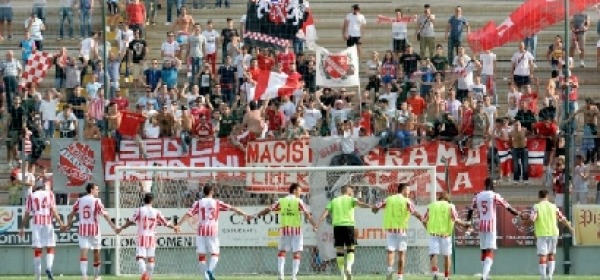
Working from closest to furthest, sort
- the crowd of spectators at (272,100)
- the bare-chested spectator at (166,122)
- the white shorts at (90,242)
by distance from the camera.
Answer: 1. the white shorts at (90,242)
2. the crowd of spectators at (272,100)
3. the bare-chested spectator at (166,122)

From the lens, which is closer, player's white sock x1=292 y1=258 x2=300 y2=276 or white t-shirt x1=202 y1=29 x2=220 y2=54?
player's white sock x1=292 y1=258 x2=300 y2=276

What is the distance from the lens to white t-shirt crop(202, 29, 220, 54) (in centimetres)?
4356

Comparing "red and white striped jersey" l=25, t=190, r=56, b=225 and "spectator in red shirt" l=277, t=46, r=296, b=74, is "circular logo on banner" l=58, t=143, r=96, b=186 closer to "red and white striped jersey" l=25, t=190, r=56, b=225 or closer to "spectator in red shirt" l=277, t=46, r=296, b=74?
"red and white striped jersey" l=25, t=190, r=56, b=225

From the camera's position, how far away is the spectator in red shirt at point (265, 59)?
42094mm

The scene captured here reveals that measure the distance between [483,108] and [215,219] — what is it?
8149 millimetres

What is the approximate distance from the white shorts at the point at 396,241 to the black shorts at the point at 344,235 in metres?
0.92

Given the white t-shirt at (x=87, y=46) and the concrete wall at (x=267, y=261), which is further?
the white t-shirt at (x=87, y=46)

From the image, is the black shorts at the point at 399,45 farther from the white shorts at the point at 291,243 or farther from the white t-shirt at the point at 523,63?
the white shorts at the point at 291,243

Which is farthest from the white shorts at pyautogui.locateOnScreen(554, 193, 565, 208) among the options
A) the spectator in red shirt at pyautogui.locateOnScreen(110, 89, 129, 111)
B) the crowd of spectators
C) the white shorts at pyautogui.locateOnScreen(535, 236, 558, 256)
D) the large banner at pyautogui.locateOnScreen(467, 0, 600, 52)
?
the spectator in red shirt at pyautogui.locateOnScreen(110, 89, 129, 111)

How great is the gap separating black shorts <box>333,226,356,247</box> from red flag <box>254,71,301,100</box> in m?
6.94

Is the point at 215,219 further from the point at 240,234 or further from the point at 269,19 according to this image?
the point at 269,19

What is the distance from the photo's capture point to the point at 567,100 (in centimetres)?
3975

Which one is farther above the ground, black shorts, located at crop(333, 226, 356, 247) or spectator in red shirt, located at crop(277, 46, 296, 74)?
spectator in red shirt, located at crop(277, 46, 296, 74)

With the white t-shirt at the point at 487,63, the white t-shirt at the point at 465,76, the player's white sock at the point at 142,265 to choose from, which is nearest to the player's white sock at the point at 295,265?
the player's white sock at the point at 142,265
